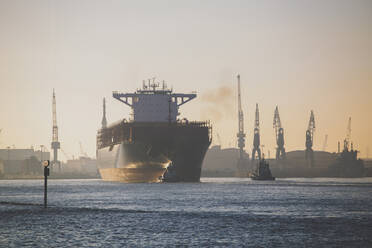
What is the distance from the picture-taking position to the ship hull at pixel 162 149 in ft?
316

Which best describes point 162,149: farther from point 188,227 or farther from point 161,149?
point 188,227

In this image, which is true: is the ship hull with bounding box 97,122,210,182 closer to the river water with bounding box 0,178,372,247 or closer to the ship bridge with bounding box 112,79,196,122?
the ship bridge with bounding box 112,79,196,122

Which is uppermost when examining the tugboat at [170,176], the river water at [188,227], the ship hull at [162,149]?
the ship hull at [162,149]

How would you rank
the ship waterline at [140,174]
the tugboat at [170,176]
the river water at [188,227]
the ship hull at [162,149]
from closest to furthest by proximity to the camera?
the river water at [188,227], the tugboat at [170,176], the ship hull at [162,149], the ship waterline at [140,174]

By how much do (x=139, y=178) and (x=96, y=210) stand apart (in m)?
57.3

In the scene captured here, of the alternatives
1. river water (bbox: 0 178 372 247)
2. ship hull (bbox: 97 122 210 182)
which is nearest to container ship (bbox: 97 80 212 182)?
ship hull (bbox: 97 122 210 182)

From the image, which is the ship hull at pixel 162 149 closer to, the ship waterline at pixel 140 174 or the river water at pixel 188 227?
the ship waterline at pixel 140 174

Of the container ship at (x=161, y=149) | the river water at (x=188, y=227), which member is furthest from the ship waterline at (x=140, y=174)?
the river water at (x=188, y=227)

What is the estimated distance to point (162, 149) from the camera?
96125 millimetres

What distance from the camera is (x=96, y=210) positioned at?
44.5 metres

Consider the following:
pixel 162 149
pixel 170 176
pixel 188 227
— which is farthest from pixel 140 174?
pixel 188 227

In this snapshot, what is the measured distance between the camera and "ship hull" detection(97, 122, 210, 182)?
316 ft

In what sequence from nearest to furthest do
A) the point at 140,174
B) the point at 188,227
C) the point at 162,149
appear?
the point at 188,227, the point at 162,149, the point at 140,174

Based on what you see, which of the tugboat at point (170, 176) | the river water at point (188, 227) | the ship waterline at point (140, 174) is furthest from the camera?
the ship waterline at point (140, 174)
